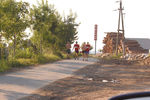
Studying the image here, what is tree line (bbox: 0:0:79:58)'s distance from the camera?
644 inches

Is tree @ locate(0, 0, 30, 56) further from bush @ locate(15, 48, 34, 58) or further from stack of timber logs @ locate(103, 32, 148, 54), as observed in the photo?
stack of timber logs @ locate(103, 32, 148, 54)

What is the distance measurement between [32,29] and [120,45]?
23.3 m

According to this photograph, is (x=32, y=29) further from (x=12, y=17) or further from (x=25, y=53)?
(x=12, y=17)

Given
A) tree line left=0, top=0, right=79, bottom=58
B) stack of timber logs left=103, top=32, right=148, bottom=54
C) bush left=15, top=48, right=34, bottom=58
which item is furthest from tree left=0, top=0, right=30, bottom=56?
stack of timber logs left=103, top=32, right=148, bottom=54

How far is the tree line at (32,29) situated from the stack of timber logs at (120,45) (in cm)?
1139

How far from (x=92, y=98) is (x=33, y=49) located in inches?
656

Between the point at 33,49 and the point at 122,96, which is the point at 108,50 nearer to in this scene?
the point at 33,49

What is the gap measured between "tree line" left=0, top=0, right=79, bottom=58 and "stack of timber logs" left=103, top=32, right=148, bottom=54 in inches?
449

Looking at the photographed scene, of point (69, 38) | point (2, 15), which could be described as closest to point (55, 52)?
point (69, 38)

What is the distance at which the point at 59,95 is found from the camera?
7.29 metres

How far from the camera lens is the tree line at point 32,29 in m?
16.4

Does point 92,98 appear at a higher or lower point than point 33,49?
lower

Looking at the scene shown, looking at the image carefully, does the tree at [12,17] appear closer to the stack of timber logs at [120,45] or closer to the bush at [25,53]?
the bush at [25,53]

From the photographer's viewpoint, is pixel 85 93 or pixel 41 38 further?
pixel 41 38
